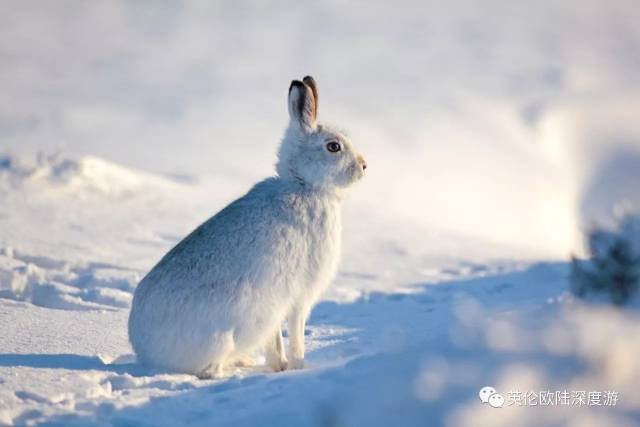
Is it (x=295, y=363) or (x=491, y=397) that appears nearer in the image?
(x=491, y=397)

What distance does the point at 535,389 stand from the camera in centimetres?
270

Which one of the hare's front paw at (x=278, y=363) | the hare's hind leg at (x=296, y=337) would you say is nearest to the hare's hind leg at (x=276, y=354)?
the hare's front paw at (x=278, y=363)

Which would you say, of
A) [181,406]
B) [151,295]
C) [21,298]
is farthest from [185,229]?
[181,406]

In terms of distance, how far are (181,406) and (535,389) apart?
1.60 meters

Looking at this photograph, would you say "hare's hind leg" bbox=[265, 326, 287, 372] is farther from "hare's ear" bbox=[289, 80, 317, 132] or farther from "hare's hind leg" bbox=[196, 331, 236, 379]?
"hare's ear" bbox=[289, 80, 317, 132]

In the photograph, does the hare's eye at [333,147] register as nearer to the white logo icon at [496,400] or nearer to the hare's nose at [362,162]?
the hare's nose at [362,162]

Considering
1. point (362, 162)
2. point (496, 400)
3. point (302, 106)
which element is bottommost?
point (496, 400)

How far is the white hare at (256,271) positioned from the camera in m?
3.96

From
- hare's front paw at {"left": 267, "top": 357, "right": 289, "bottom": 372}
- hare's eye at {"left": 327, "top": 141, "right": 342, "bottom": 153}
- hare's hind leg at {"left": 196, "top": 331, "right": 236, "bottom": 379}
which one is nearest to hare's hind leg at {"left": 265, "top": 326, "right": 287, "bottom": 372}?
hare's front paw at {"left": 267, "top": 357, "right": 289, "bottom": 372}

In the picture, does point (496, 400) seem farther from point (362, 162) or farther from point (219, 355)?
point (362, 162)

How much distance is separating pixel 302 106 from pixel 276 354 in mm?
1629

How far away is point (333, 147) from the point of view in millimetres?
4668

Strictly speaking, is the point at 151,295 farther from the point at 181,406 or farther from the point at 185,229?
the point at 185,229

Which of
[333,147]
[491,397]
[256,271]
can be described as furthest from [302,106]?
[491,397]
